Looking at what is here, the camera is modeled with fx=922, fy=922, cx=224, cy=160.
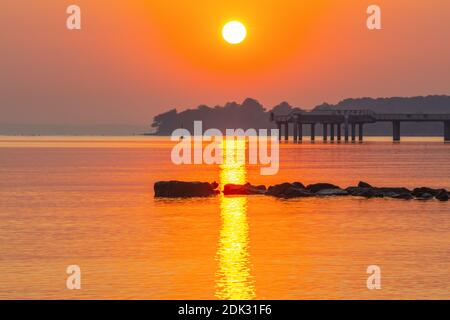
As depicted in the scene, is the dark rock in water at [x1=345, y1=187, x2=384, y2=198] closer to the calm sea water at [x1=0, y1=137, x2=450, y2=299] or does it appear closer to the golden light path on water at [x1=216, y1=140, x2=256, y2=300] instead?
the calm sea water at [x1=0, y1=137, x2=450, y2=299]

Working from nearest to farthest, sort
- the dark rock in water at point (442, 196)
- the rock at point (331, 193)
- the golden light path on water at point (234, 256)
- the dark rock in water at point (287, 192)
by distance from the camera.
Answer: the golden light path on water at point (234, 256) < the dark rock in water at point (442, 196) < the dark rock in water at point (287, 192) < the rock at point (331, 193)

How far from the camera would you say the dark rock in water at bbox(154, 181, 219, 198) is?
63.1 metres

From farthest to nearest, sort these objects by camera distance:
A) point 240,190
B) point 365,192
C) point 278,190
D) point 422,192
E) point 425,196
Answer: point 240,190, point 278,190, point 365,192, point 422,192, point 425,196

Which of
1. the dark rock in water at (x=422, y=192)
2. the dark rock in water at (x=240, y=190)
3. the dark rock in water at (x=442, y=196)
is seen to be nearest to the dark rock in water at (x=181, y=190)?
the dark rock in water at (x=240, y=190)

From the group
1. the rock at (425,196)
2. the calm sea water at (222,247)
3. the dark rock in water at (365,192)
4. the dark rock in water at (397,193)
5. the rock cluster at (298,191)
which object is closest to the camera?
the calm sea water at (222,247)

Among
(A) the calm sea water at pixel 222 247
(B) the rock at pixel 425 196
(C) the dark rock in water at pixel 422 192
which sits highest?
(C) the dark rock in water at pixel 422 192

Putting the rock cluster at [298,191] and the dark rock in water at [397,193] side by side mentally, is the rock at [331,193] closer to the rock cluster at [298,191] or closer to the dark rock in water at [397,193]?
the rock cluster at [298,191]

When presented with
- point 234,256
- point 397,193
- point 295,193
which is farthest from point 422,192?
point 234,256

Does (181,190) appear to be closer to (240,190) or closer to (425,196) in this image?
(240,190)

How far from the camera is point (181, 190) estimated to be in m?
63.2

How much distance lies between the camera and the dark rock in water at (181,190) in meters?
63.1

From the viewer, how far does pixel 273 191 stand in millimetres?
63500
